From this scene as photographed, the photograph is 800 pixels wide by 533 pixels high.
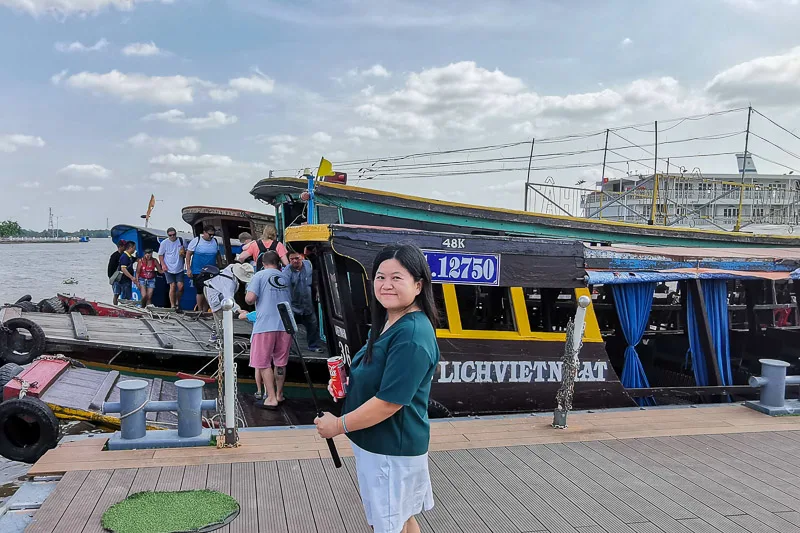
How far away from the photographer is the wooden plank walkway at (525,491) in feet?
12.1

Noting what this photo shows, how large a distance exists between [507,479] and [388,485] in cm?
211

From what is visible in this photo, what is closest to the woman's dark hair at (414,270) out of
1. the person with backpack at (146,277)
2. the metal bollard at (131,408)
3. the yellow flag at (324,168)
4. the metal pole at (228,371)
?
the metal pole at (228,371)

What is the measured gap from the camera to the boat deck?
372 centimetres

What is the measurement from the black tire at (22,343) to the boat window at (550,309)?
238 inches

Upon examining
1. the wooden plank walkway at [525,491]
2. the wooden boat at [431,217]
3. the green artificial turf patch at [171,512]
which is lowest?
the wooden plank walkway at [525,491]

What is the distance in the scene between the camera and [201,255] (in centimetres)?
1202

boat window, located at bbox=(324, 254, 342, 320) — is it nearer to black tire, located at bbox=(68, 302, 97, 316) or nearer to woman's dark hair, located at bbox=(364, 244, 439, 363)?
woman's dark hair, located at bbox=(364, 244, 439, 363)

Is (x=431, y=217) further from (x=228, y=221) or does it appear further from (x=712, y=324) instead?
(x=228, y=221)

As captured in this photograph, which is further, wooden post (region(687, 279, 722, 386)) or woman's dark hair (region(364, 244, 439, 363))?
wooden post (region(687, 279, 722, 386))

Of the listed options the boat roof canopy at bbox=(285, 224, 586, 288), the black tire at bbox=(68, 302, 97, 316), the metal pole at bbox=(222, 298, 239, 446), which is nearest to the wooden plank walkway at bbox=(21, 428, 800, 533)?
the metal pole at bbox=(222, 298, 239, 446)

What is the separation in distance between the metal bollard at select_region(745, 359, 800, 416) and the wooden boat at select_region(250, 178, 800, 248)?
357 cm

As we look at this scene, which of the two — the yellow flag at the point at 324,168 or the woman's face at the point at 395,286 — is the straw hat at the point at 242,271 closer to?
the yellow flag at the point at 324,168

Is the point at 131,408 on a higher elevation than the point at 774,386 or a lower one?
higher

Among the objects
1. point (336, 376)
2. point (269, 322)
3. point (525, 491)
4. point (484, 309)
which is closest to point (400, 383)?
point (336, 376)
